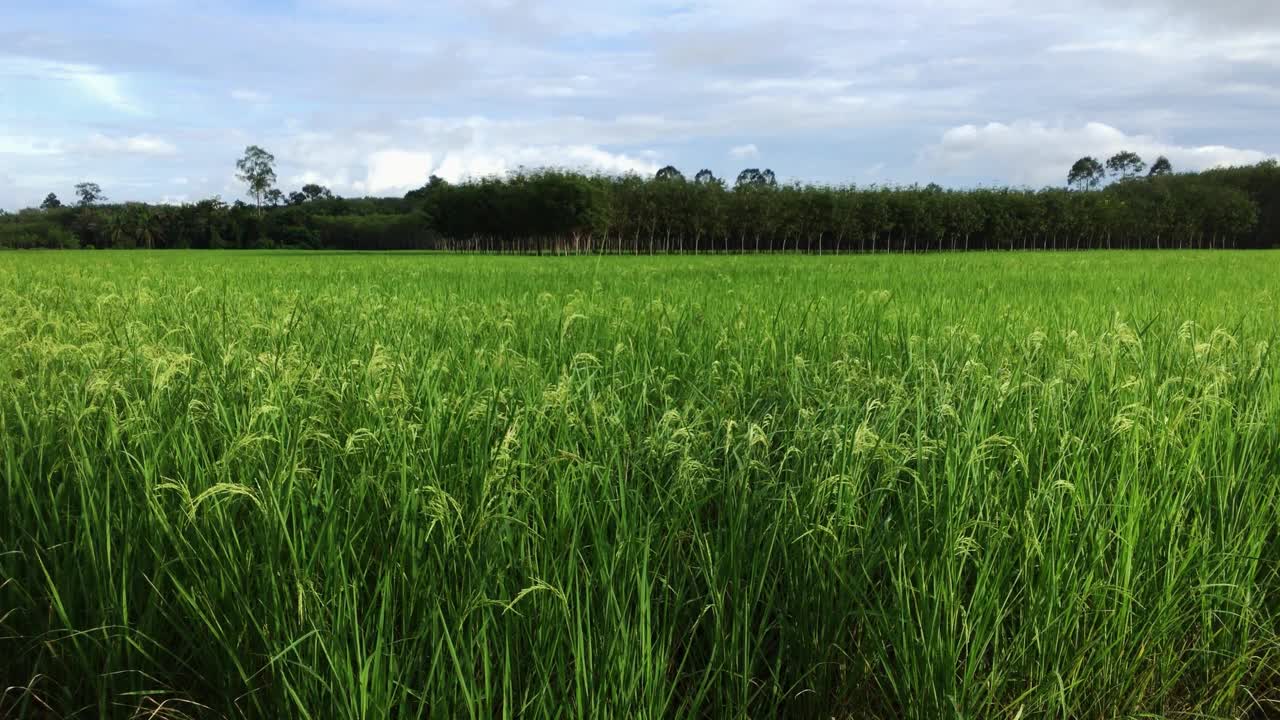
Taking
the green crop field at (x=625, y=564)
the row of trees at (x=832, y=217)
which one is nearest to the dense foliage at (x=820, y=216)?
the row of trees at (x=832, y=217)

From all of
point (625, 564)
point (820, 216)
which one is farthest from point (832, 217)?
point (625, 564)

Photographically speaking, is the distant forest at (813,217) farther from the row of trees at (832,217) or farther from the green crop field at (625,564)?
the green crop field at (625,564)

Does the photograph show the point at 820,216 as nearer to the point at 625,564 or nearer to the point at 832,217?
the point at 832,217

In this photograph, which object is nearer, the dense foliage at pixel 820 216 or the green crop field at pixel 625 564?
the green crop field at pixel 625 564

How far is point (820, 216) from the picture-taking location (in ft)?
257

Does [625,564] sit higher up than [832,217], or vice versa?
[832,217]

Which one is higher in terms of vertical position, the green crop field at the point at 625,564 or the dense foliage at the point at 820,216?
the dense foliage at the point at 820,216

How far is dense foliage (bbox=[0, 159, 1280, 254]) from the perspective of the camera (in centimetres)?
7000

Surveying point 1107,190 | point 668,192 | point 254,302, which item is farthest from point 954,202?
point 254,302

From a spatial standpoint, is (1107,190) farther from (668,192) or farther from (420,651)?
(420,651)

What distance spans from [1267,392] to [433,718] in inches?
164

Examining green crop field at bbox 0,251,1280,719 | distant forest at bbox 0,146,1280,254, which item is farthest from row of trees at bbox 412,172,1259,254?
green crop field at bbox 0,251,1280,719

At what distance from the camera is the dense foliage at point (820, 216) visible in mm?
70000

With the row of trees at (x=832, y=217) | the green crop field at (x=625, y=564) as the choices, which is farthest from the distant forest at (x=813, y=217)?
the green crop field at (x=625, y=564)
